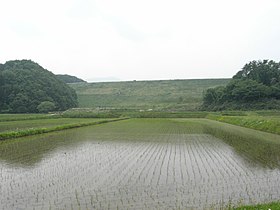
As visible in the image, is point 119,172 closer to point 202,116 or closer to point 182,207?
point 182,207

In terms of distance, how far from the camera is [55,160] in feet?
37.3

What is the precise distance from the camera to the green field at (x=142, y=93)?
281ft

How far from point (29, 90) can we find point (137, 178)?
64.1 meters

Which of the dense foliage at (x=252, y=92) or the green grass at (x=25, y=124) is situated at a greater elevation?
the dense foliage at (x=252, y=92)

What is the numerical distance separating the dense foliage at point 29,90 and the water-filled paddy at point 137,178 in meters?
53.8

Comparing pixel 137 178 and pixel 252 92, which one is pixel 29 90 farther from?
pixel 137 178

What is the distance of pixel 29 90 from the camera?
220 ft

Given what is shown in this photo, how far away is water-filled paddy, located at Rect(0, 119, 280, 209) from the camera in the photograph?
632 centimetres

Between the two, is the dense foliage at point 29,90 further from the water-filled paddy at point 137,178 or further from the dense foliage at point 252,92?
the water-filled paddy at point 137,178

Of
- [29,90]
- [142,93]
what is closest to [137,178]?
[29,90]

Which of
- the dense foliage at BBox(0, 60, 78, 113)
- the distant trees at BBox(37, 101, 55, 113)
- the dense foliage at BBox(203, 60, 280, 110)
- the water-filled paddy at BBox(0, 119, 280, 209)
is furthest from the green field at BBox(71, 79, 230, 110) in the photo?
the water-filled paddy at BBox(0, 119, 280, 209)

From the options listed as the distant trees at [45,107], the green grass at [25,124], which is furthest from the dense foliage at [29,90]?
the green grass at [25,124]

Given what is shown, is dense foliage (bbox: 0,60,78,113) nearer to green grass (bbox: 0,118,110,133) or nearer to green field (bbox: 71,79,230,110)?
green field (bbox: 71,79,230,110)

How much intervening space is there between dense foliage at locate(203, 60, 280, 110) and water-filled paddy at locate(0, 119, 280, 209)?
150 feet
